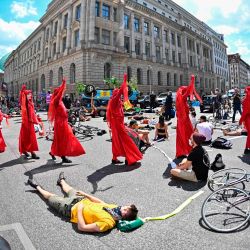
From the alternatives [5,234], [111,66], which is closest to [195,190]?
[5,234]

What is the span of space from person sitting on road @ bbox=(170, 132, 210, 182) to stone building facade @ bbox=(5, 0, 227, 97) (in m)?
34.5

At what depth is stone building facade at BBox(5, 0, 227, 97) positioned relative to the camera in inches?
1571

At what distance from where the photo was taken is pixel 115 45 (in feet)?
141

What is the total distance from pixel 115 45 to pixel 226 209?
136ft

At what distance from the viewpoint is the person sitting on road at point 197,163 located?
529cm

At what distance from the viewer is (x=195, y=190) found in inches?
199

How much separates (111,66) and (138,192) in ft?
124

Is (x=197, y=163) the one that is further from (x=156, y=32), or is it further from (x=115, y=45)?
(x=156, y=32)

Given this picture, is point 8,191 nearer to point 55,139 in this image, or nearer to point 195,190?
point 55,139

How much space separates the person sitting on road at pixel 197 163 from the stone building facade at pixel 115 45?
3450cm

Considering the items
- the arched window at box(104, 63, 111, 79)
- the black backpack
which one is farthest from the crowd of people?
the arched window at box(104, 63, 111, 79)

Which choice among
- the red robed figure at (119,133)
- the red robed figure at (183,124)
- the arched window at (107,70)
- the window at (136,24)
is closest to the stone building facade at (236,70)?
the window at (136,24)

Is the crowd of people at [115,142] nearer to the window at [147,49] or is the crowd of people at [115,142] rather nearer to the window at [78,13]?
the window at [78,13]

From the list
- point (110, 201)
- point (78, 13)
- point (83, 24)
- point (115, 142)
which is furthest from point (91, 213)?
point (78, 13)
